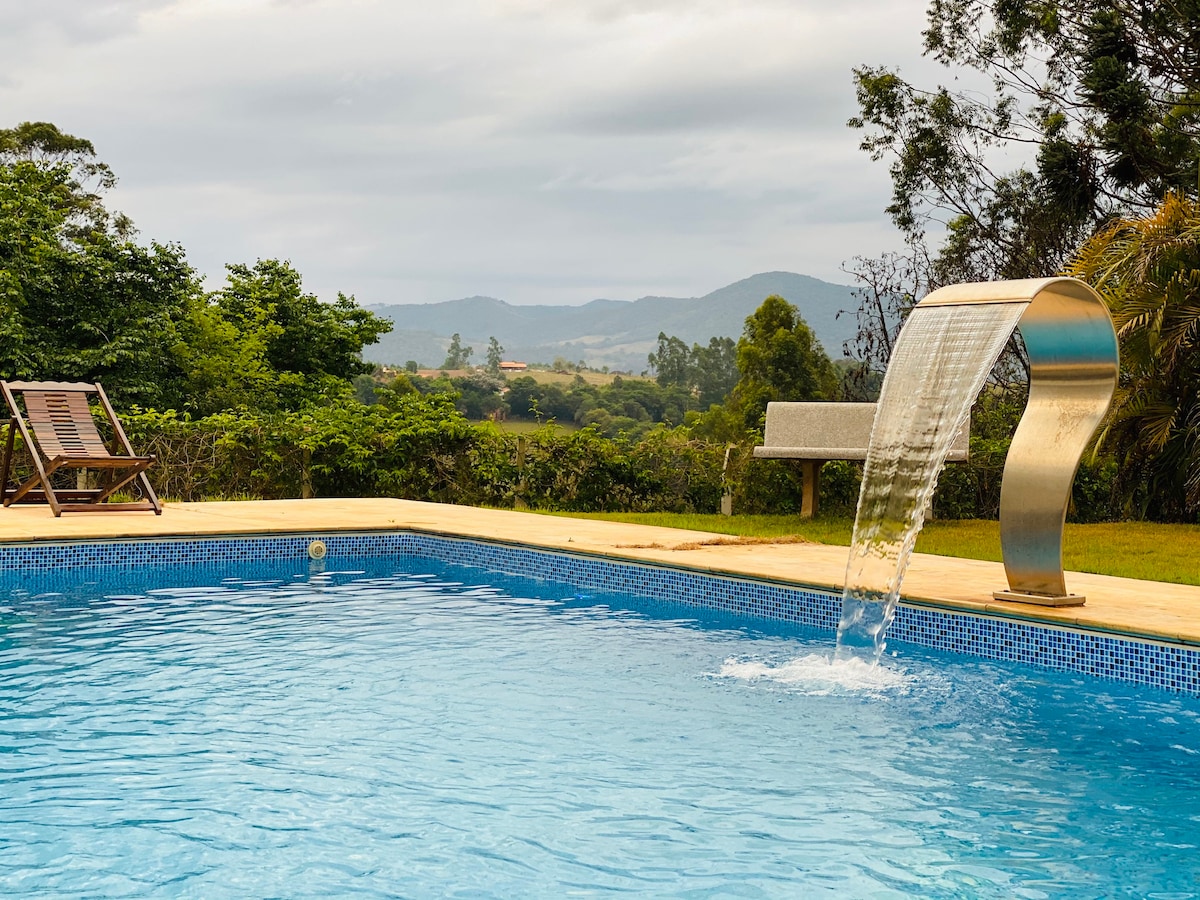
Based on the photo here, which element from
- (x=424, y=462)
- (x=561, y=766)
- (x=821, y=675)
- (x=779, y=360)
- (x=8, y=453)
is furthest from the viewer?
(x=779, y=360)

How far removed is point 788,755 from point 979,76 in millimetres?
20304

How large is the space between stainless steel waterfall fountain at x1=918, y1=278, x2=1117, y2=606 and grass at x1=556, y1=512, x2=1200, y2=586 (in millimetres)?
1954

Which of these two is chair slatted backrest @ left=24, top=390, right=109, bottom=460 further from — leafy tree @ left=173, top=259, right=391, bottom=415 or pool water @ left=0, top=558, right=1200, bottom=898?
leafy tree @ left=173, top=259, right=391, bottom=415

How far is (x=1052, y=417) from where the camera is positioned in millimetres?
6008

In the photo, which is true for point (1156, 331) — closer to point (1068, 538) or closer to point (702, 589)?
point (1068, 538)

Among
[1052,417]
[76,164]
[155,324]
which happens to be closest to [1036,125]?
[155,324]

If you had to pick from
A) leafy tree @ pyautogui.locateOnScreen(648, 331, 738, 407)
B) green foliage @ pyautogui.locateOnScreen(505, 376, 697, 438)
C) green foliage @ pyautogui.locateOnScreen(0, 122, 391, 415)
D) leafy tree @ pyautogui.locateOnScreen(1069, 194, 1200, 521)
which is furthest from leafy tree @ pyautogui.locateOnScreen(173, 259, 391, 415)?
leafy tree @ pyautogui.locateOnScreen(648, 331, 738, 407)

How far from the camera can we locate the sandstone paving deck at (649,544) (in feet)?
19.9

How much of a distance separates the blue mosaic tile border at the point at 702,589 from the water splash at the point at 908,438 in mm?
245

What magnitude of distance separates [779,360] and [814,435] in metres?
29.2

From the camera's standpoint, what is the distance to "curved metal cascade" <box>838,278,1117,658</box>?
18.6 feet

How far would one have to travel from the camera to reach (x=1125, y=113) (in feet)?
54.7

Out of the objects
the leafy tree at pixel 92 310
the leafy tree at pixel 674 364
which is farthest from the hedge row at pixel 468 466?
the leafy tree at pixel 674 364

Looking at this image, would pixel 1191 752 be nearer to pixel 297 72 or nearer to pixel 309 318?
pixel 297 72
